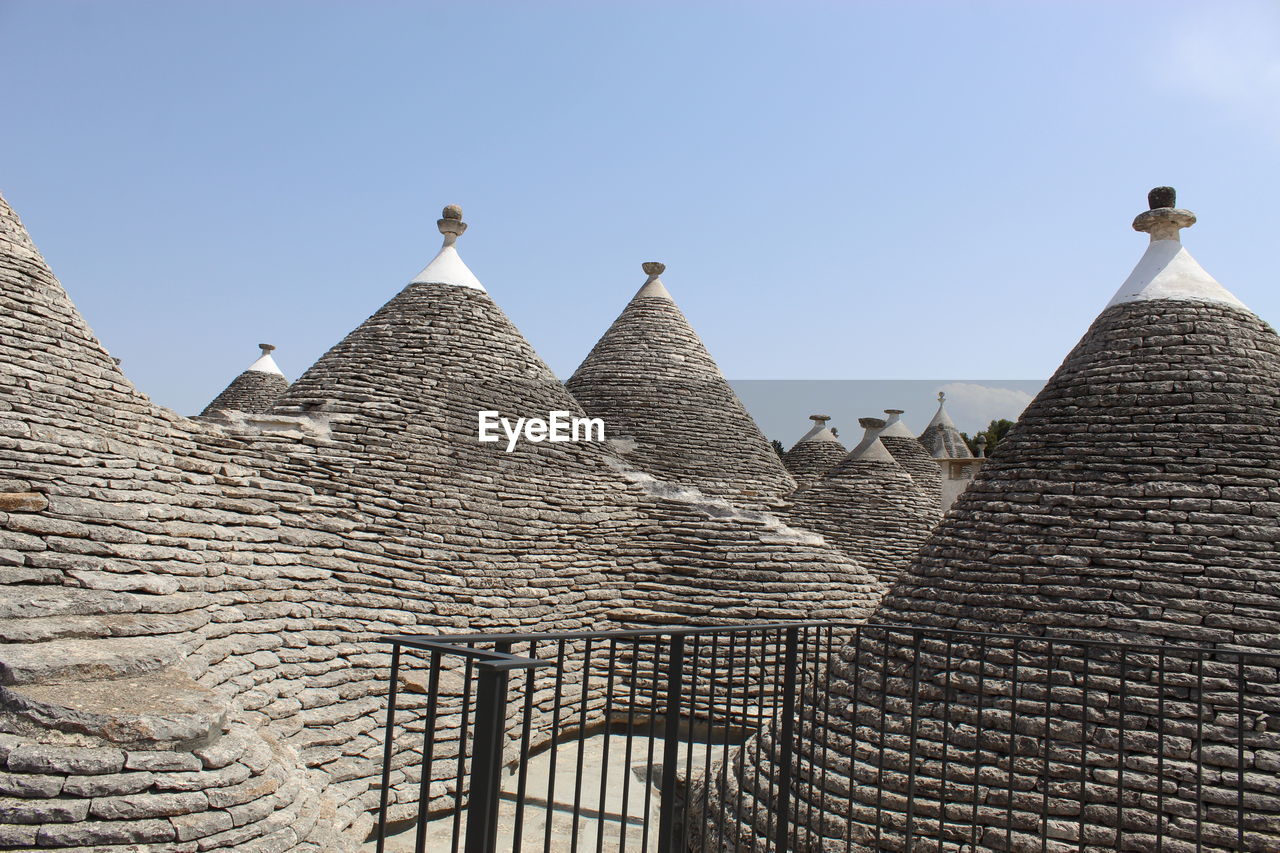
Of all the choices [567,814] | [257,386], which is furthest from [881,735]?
[257,386]

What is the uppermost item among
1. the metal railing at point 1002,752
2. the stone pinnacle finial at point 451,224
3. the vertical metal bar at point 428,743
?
the stone pinnacle finial at point 451,224

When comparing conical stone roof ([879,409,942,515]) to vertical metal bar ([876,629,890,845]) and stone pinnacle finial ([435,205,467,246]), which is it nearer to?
stone pinnacle finial ([435,205,467,246])

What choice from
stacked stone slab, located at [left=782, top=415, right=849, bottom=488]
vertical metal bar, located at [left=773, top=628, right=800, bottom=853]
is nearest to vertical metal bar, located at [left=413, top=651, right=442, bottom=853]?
vertical metal bar, located at [left=773, top=628, right=800, bottom=853]

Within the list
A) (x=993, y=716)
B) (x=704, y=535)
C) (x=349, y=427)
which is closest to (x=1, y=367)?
(x=349, y=427)

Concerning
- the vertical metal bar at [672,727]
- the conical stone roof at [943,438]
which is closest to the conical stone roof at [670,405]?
the vertical metal bar at [672,727]

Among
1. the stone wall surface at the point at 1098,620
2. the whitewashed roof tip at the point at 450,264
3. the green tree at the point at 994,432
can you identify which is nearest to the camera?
the stone wall surface at the point at 1098,620

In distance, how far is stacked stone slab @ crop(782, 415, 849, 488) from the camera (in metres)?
22.2

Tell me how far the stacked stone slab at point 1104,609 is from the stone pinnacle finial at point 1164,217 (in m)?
0.02

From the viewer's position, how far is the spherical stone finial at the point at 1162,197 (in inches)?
304

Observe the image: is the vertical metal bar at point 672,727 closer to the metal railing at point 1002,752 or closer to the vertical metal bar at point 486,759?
Answer: the metal railing at point 1002,752

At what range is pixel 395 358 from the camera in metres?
10.9

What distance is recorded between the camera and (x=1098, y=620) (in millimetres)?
6020

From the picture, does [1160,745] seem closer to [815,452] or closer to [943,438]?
[815,452]

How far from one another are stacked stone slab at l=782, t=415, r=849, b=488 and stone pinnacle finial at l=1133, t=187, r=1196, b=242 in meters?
14.1
